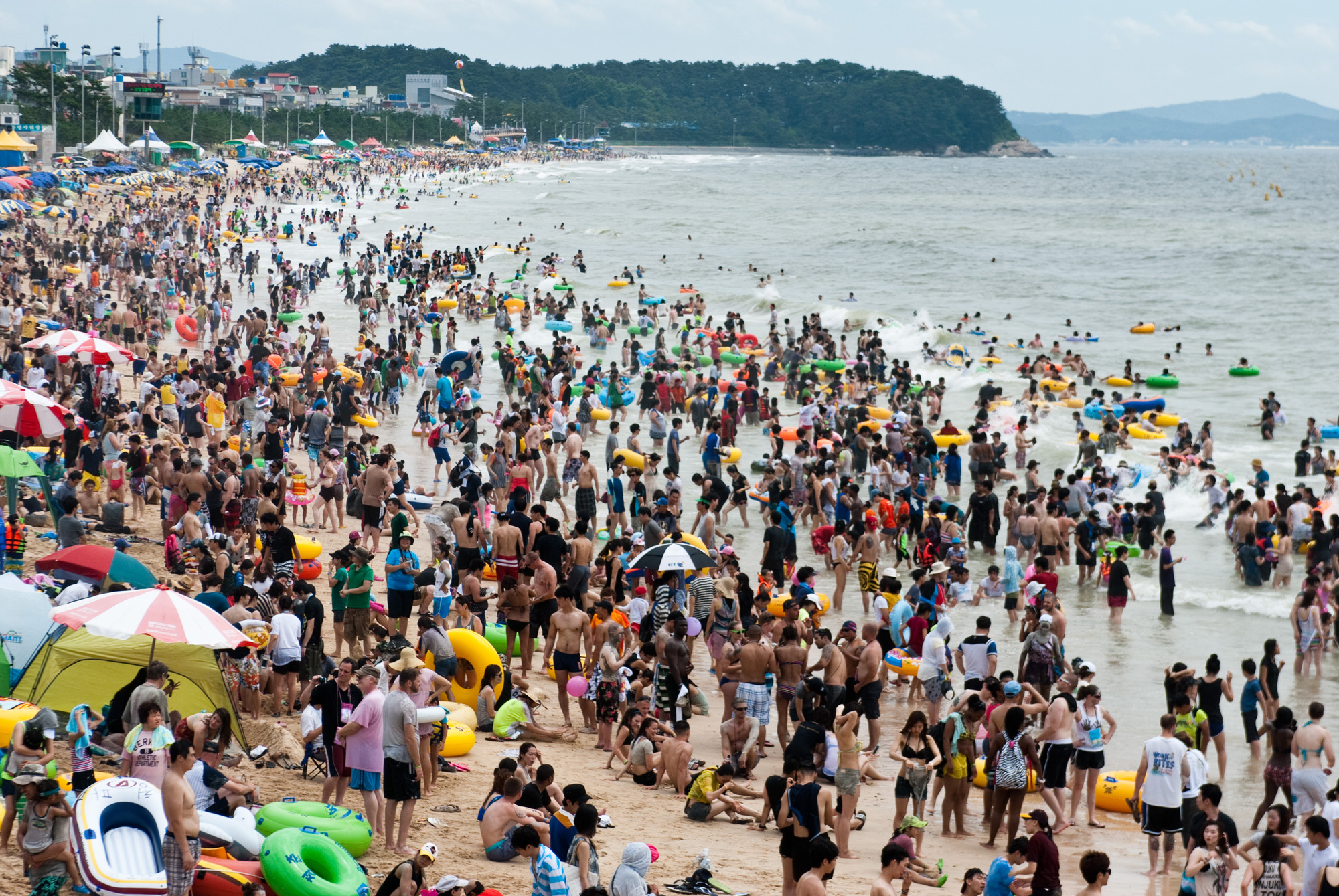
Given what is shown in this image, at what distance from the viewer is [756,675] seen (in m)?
10.0

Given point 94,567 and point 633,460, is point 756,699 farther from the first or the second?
point 633,460

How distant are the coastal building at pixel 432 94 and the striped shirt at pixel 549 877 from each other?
17173 centimetres

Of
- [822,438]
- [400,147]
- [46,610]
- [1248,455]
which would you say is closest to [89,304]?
[822,438]

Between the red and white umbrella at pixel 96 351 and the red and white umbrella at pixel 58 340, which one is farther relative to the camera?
the red and white umbrella at pixel 96 351

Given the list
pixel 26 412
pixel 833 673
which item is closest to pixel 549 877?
pixel 833 673

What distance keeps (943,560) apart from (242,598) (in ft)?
28.8

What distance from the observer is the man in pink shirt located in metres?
7.32

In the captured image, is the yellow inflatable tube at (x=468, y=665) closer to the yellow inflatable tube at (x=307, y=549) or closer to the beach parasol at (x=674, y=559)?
the beach parasol at (x=674, y=559)

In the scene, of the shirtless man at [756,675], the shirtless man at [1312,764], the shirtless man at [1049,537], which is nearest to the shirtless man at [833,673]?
the shirtless man at [756,675]

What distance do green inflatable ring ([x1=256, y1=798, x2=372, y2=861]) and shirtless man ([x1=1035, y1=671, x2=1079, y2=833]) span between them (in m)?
4.85

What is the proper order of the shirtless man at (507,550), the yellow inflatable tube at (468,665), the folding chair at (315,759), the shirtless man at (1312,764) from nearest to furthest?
the folding chair at (315,759)
the shirtless man at (1312,764)
the yellow inflatable tube at (468,665)
the shirtless man at (507,550)

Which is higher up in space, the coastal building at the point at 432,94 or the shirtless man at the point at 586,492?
the coastal building at the point at 432,94

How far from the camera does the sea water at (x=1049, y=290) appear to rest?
14453 mm

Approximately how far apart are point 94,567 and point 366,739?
13.1ft
